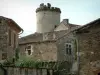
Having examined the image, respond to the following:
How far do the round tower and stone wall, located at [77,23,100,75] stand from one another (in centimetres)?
3345

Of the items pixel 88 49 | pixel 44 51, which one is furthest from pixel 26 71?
pixel 44 51

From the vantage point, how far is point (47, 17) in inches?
2130

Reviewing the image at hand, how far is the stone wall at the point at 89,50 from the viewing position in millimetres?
20062

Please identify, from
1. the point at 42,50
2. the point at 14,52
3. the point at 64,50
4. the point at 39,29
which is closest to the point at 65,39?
the point at 64,50

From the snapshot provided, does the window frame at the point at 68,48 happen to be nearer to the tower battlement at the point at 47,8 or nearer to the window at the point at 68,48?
the window at the point at 68,48

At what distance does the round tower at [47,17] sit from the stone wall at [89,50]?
33.5 meters

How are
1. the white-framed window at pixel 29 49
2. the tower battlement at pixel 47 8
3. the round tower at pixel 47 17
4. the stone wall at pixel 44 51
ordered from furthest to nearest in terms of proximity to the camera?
the round tower at pixel 47 17, the tower battlement at pixel 47 8, the white-framed window at pixel 29 49, the stone wall at pixel 44 51

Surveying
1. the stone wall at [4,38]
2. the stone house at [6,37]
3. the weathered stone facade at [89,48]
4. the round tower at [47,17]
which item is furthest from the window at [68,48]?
the weathered stone facade at [89,48]

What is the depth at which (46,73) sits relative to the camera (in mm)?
22000

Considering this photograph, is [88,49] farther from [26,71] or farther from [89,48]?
[26,71]

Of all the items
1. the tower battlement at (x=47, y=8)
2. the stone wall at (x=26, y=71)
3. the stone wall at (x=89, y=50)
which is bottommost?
the stone wall at (x=26, y=71)

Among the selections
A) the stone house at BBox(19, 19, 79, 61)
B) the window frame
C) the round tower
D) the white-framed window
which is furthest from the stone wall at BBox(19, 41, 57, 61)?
the round tower

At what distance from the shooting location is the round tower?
53.8 meters

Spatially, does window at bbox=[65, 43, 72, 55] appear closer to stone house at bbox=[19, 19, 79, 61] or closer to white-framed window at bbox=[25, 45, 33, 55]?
stone house at bbox=[19, 19, 79, 61]
